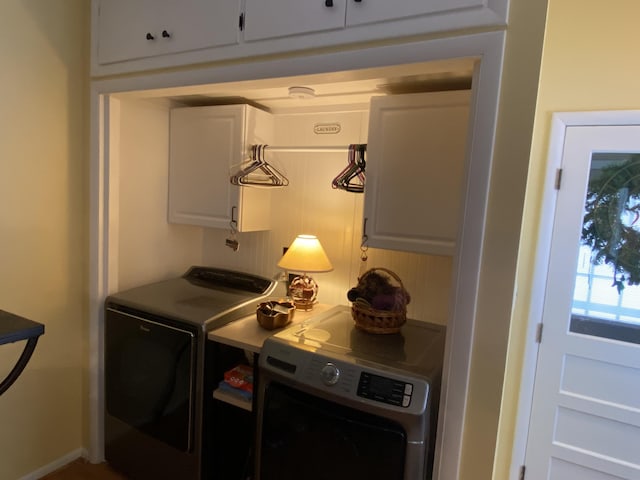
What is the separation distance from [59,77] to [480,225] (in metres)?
2.04

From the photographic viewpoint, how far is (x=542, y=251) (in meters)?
1.99

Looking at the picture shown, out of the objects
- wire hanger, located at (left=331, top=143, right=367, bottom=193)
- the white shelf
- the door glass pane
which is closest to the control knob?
the white shelf

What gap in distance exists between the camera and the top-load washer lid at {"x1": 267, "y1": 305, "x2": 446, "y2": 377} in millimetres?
1398

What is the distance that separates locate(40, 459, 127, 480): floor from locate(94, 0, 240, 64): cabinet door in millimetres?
2101

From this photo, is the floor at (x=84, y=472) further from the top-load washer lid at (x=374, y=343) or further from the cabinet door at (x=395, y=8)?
the cabinet door at (x=395, y=8)

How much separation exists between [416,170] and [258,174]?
35.7 inches

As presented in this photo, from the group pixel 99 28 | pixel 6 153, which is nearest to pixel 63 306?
pixel 6 153

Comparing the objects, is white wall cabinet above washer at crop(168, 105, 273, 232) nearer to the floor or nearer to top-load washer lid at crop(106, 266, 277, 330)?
top-load washer lid at crop(106, 266, 277, 330)

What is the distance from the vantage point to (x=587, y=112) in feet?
6.13

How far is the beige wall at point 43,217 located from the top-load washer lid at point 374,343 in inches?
49.4

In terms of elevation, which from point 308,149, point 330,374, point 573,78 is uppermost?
point 573,78

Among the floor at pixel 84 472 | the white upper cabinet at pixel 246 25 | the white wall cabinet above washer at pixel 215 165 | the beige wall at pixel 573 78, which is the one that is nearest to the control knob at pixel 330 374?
the white wall cabinet above washer at pixel 215 165

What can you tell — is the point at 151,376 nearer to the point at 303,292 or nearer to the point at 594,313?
A: the point at 303,292

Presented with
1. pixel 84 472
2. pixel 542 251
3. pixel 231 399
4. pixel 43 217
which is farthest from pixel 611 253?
pixel 84 472
